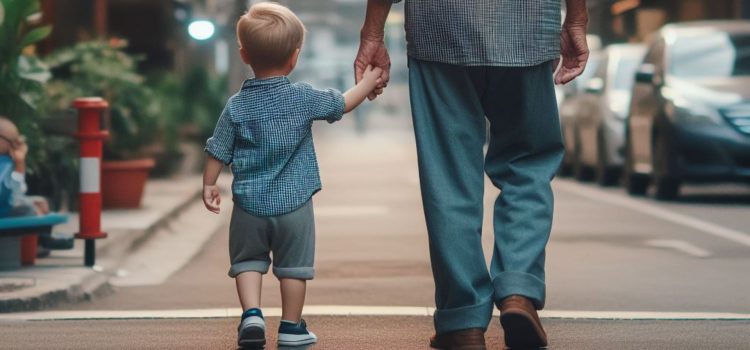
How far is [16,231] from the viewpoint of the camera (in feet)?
28.3

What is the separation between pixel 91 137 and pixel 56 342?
317 cm

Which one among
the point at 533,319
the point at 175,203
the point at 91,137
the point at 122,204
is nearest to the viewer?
the point at 533,319

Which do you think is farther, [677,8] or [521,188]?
[677,8]

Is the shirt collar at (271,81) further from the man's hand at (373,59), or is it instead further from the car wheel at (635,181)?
the car wheel at (635,181)

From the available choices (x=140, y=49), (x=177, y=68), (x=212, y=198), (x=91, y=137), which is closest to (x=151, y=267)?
(x=91, y=137)

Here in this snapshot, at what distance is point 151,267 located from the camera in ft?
34.6

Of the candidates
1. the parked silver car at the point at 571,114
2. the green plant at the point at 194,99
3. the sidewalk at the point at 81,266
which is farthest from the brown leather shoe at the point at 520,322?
the green plant at the point at 194,99

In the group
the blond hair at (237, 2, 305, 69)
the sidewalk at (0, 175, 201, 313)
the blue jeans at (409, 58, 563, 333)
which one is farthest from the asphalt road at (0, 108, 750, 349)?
the blond hair at (237, 2, 305, 69)

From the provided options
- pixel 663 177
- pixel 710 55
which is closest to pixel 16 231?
pixel 663 177

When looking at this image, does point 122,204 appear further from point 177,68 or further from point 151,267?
point 177,68

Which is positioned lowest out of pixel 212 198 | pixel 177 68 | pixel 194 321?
pixel 177 68

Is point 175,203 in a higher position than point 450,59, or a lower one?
lower

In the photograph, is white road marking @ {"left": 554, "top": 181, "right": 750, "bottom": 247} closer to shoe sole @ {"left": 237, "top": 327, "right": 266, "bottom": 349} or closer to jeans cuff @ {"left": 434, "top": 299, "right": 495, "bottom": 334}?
jeans cuff @ {"left": 434, "top": 299, "right": 495, "bottom": 334}

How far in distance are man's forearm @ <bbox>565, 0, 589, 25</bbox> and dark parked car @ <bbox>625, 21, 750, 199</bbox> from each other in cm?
960
